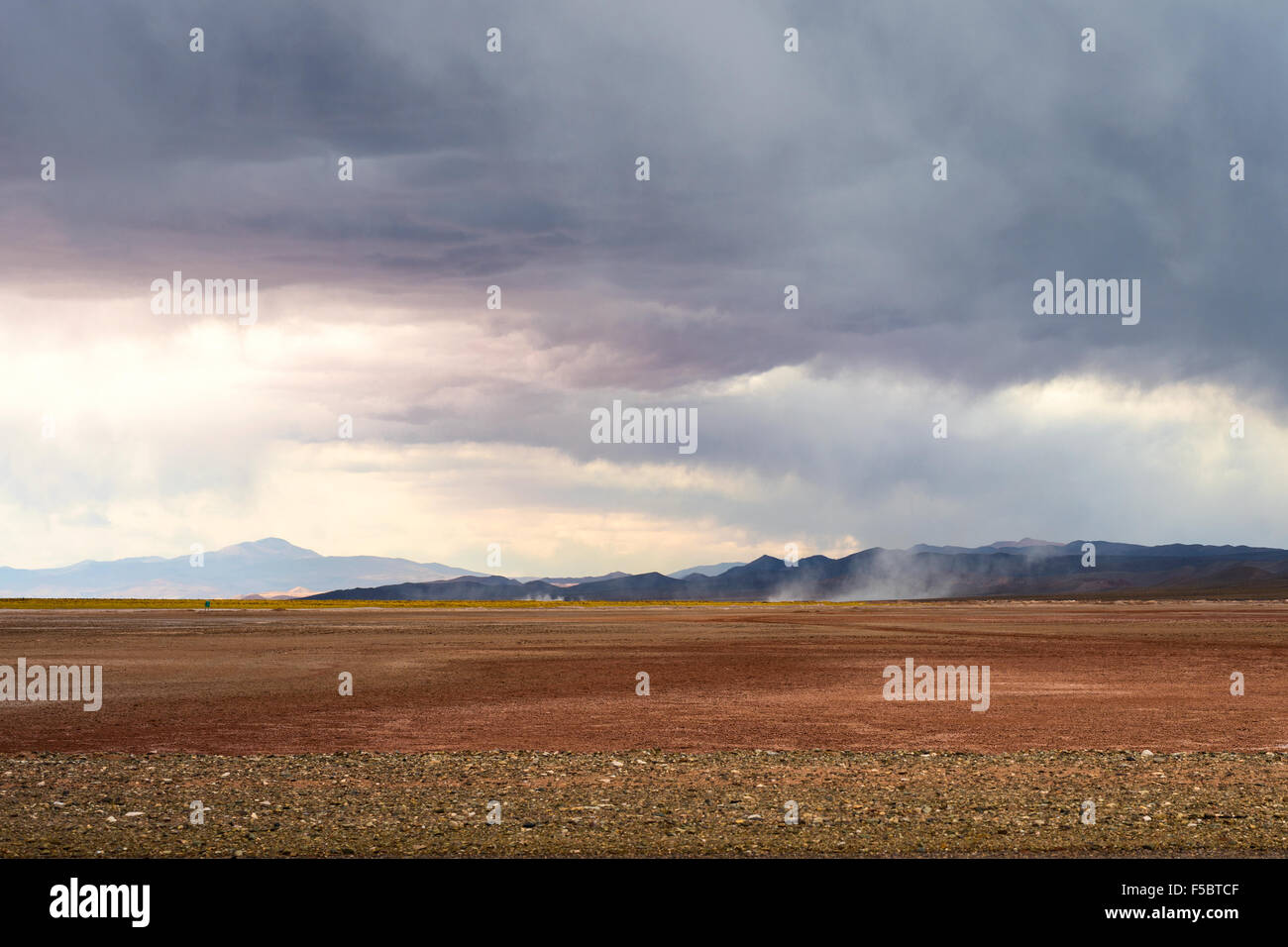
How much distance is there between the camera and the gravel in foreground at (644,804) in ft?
39.7

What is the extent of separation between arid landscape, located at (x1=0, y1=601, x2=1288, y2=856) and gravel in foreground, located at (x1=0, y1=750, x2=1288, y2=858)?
0.07 meters

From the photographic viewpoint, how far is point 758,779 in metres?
16.5

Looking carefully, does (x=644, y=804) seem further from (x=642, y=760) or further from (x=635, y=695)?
(x=635, y=695)

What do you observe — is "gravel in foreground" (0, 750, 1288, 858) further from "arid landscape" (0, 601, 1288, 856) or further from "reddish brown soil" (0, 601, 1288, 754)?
"reddish brown soil" (0, 601, 1288, 754)

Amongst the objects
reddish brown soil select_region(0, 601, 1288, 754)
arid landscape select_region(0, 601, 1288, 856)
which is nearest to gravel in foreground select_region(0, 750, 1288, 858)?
arid landscape select_region(0, 601, 1288, 856)

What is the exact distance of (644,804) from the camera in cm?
1451

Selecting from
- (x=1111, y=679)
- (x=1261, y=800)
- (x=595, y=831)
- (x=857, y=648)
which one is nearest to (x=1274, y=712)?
(x=1111, y=679)

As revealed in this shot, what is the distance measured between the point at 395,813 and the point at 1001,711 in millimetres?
17801

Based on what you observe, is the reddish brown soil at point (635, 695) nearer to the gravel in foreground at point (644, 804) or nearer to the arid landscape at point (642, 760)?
the arid landscape at point (642, 760)

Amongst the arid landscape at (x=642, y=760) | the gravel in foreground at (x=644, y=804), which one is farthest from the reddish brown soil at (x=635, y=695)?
the gravel in foreground at (x=644, y=804)

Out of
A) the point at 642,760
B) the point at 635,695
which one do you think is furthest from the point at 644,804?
the point at 635,695

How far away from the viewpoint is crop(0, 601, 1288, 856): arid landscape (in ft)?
41.4

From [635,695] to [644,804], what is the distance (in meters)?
15.9

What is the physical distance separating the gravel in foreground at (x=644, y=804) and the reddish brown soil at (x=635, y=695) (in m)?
2.34
